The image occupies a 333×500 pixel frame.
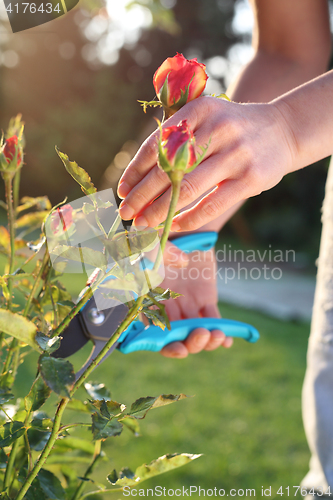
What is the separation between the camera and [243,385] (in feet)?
6.51

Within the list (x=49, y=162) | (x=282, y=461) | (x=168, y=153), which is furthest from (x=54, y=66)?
(x=168, y=153)

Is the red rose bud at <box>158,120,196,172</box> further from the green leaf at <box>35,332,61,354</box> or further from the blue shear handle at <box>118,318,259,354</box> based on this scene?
the blue shear handle at <box>118,318,259,354</box>

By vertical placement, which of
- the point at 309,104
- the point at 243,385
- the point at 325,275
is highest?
the point at 309,104

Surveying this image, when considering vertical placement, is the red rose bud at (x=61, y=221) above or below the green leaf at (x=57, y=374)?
above

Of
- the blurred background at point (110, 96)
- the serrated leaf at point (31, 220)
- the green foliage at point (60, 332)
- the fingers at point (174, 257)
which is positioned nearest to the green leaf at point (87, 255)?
the green foliage at point (60, 332)

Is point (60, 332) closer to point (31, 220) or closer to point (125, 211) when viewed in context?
point (125, 211)

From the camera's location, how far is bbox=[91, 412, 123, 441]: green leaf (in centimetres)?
27

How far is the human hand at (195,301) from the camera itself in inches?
25.0

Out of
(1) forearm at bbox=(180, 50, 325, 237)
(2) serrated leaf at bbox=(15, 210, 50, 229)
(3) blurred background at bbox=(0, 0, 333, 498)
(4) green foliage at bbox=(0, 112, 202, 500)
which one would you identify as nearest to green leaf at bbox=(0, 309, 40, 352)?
(4) green foliage at bbox=(0, 112, 202, 500)

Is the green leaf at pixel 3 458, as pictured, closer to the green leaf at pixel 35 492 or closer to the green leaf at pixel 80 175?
the green leaf at pixel 35 492

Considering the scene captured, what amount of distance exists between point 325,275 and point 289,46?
1.62 feet

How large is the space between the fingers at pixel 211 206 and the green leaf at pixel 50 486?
24cm

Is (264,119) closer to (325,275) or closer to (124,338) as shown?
(124,338)

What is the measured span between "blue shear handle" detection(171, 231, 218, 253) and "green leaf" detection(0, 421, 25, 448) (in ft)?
1.43
